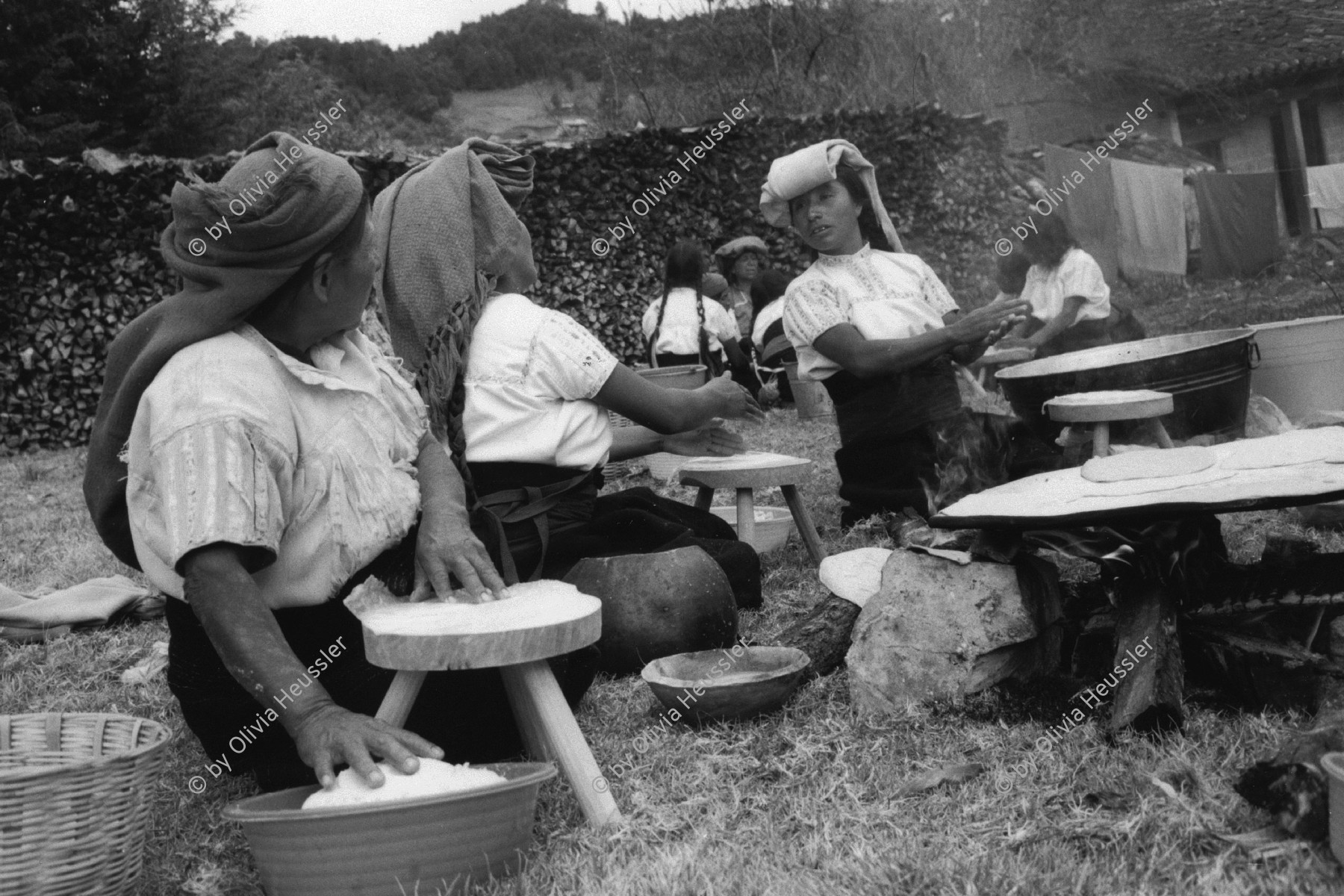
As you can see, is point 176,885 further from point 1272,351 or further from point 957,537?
point 1272,351

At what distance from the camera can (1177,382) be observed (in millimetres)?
4945

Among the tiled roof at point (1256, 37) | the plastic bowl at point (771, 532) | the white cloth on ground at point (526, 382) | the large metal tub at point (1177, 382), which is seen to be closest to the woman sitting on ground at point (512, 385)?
the white cloth on ground at point (526, 382)

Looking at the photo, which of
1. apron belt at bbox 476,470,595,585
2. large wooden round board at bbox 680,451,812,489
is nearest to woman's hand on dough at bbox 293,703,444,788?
apron belt at bbox 476,470,595,585

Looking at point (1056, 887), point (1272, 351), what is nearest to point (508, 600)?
point (1056, 887)

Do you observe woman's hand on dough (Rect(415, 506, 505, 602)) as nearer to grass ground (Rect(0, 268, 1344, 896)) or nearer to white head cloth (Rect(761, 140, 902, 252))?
grass ground (Rect(0, 268, 1344, 896))

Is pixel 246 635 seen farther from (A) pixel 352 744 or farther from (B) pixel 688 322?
(B) pixel 688 322

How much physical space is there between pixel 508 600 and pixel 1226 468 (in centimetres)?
172

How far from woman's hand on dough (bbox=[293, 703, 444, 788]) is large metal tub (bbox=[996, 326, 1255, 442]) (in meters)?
3.72

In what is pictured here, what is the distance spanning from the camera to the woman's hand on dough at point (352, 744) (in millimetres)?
1949

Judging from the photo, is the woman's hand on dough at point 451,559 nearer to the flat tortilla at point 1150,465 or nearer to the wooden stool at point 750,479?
the flat tortilla at point 1150,465

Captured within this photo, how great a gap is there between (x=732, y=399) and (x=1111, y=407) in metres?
1.74

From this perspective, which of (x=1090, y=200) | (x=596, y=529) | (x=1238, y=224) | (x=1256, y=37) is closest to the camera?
(x=596, y=529)

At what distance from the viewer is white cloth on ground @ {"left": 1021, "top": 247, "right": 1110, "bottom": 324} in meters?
7.38

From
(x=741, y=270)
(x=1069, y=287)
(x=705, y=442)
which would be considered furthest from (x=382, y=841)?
(x=741, y=270)
